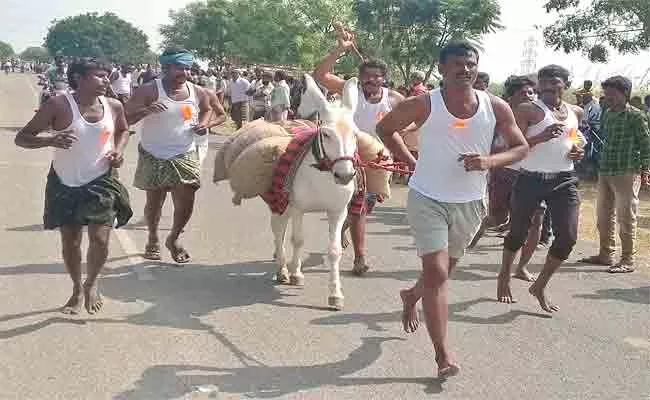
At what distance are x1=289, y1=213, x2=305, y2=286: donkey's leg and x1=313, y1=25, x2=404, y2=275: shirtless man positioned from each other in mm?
630

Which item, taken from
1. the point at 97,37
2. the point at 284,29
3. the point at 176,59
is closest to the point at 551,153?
the point at 176,59

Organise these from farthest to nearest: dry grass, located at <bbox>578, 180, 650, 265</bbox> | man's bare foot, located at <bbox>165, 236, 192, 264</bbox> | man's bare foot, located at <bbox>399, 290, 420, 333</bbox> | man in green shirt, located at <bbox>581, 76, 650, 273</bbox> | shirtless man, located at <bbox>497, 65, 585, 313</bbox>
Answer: dry grass, located at <bbox>578, 180, 650, 265</bbox> < man in green shirt, located at <bbox>581, 76, 650, 273</bbox> < man's bare foot, located at <bbox>165, 236, 192, 264</bbox> < shirtless man, located at <bbox>497, 65, 585, 313</bbox> < man's bare foot, located at <bbox>399, 290, 420, 333</bbox>

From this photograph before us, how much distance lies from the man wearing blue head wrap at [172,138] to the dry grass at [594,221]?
5.12m

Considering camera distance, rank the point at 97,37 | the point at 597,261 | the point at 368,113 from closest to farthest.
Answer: the point at 368,113 → the point at 597,261 → the point at 97,37

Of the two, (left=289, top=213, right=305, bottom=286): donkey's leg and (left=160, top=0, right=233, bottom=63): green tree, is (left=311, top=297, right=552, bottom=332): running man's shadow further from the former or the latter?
(left=160, top=0, right=233, bottom=63): green tree

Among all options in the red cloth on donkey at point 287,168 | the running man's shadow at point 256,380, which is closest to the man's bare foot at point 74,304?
the running man's shadow at point 256,380

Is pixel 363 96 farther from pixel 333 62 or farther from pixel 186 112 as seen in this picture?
pixel 186 112

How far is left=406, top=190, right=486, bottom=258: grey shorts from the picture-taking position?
5.00m

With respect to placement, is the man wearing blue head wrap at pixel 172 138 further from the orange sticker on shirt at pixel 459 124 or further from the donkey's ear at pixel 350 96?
the orange sticker on shirt at pixel 459 124

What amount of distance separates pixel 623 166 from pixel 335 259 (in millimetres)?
3717

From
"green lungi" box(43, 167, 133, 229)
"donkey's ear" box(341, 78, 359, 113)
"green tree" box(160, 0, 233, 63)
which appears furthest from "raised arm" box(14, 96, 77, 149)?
"green tree" box(160, 0, 233, 63)

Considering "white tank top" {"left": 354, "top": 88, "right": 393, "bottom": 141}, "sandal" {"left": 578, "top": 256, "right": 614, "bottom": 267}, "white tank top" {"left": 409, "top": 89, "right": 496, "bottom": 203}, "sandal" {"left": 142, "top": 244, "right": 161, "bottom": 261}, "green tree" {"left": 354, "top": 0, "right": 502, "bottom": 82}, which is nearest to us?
"white tank top" {"left": 409, "top": 89, "right": 496, "bottom": 203}

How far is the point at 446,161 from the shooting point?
502 centimetres

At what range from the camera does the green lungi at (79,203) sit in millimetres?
5891
